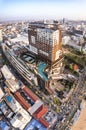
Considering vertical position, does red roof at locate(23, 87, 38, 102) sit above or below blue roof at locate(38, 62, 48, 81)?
below

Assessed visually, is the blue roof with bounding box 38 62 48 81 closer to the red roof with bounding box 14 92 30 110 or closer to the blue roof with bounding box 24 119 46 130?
the red roof with bounding box 14 92 30 110

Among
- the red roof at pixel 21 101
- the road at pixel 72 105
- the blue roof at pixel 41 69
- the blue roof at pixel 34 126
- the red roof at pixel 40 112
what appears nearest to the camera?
the blue roof at pixel 34 126

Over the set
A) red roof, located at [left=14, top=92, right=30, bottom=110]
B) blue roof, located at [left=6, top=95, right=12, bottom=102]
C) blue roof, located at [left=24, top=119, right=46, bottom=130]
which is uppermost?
blue roof, located at [left=6, top=95, right=12, bottom=102]

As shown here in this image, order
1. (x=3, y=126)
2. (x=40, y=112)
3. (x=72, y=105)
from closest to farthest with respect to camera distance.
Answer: (x=3, y=126)
(x=40, y=112)
(x=72, y=105)

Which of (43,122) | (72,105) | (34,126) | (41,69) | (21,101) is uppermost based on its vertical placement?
(41,69)

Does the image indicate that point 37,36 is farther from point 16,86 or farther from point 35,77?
point 16,86

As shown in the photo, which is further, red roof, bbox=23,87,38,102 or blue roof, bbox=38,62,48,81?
blue roof, bbox=38,62,48,81

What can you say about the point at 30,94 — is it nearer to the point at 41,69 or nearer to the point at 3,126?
the point at 3,126

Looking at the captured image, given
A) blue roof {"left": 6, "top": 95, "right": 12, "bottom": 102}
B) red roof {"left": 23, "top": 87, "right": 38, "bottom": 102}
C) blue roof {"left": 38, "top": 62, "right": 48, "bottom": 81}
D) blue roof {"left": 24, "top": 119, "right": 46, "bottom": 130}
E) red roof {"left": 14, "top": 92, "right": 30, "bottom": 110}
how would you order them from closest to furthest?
blue roof {"left": 24, "top": 119, "right": 46, "bottom": 130} < red roof {"left": 14, "top": 92, "right": 30, "bottom": 110} < blue roof {"left": 6, "top": 95, "right": 12, "bottom": 102} < red roof {"left": 23, "top": 87, "right": 38, "bottom": 102} < blue roof {"left": 38, "top": 62, "right": 48, "bottom": 81}

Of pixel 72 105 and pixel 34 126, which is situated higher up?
pixel 72 105

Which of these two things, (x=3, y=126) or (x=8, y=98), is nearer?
(x=3, y=126)

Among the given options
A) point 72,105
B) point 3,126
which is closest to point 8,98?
point 3,126

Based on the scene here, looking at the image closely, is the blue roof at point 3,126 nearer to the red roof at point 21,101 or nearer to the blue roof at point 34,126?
the blue roof at point 34,126
